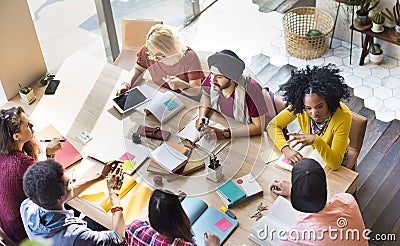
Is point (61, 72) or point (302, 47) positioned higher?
point (61, 72)

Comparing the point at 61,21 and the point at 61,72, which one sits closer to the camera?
the point at 61,72

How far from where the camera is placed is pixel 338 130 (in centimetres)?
279

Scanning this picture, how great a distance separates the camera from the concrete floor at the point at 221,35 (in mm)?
4238

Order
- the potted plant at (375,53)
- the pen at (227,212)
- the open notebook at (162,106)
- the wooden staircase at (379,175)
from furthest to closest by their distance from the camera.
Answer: the potted plant at (375,53) < the wooden staircase at (379,175) < the open notebook at (162,106) < the pen at (227,212)

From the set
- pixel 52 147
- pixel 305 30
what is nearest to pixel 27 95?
pixel 52 147

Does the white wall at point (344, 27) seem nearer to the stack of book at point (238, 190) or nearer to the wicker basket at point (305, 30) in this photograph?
the wicker basket at point (305, 30)

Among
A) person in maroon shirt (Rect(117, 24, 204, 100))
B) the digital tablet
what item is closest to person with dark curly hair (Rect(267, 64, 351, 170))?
person in maroon shirt (Rect(117, 24, 204, 100))

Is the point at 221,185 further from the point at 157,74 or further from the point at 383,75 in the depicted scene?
the point at 383,75

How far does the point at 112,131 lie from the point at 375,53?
254 centimetres

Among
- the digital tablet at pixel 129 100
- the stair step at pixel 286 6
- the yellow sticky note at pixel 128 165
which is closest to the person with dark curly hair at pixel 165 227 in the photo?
the yellow sticky note at pixel 128 165

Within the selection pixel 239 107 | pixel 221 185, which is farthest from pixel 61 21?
pixel 221 185

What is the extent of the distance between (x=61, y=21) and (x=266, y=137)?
2.30 meters

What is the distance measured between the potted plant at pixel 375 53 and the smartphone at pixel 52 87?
265 cm

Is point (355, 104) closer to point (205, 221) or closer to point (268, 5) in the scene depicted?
point (268, 5)
